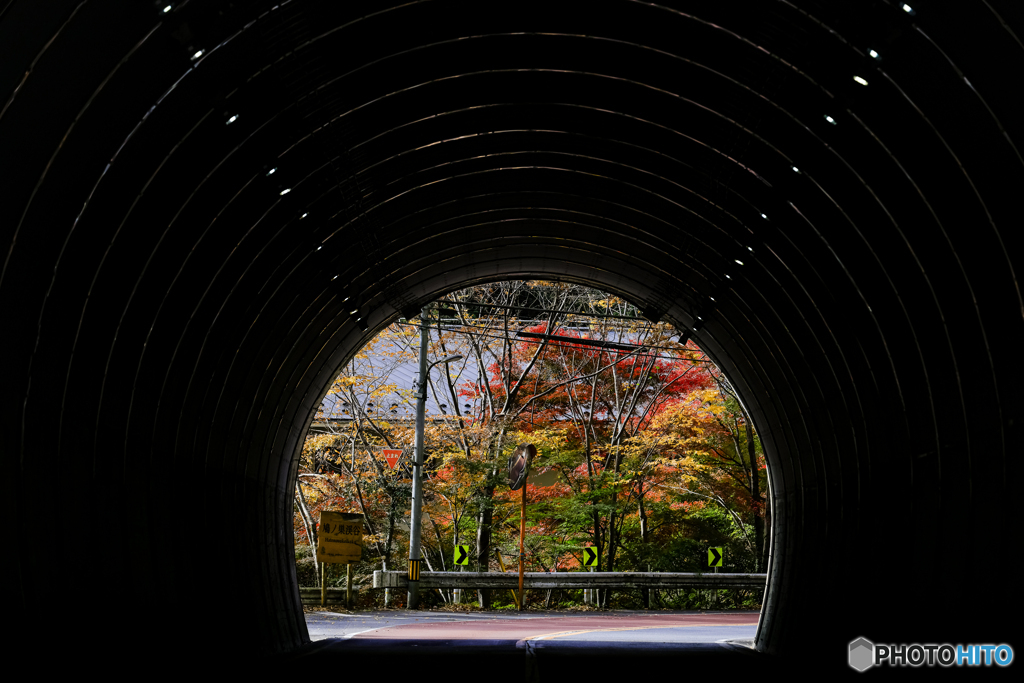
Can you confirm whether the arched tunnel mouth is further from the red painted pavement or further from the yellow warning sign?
the yellow warning sign

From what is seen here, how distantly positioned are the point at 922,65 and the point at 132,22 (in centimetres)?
611

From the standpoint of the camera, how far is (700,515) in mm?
34375

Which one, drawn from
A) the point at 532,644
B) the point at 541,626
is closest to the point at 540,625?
the point at 541,626

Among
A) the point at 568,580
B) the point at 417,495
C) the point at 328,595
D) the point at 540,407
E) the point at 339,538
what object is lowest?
the point at 328,595

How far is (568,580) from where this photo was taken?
29.2m

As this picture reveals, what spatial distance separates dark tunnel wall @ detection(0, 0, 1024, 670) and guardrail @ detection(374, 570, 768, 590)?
11682mm

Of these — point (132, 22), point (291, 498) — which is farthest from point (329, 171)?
point (291, 498)

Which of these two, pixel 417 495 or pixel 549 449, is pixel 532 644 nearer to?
pixel 417 495

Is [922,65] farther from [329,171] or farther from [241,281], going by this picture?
[241,281]

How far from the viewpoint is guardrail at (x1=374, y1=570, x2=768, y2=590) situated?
27.9 metres

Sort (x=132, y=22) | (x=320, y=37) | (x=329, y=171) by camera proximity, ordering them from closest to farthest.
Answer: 1. (x=132, y=22)
2. (x=320, y=37)
3. (x=329, y=171)

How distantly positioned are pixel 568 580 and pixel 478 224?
50.6 feet

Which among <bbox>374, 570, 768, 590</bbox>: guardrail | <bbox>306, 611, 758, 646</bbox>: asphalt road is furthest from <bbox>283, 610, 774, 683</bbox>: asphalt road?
<bbox>374, 570, 768, 590</bbox>: guardrail

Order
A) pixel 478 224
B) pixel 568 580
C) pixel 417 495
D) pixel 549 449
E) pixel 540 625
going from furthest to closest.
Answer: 1. pixel 549 449
2. pixel 568 580
3. pixel 417 495
4. pixel 540 625
5. pixel 478 224
